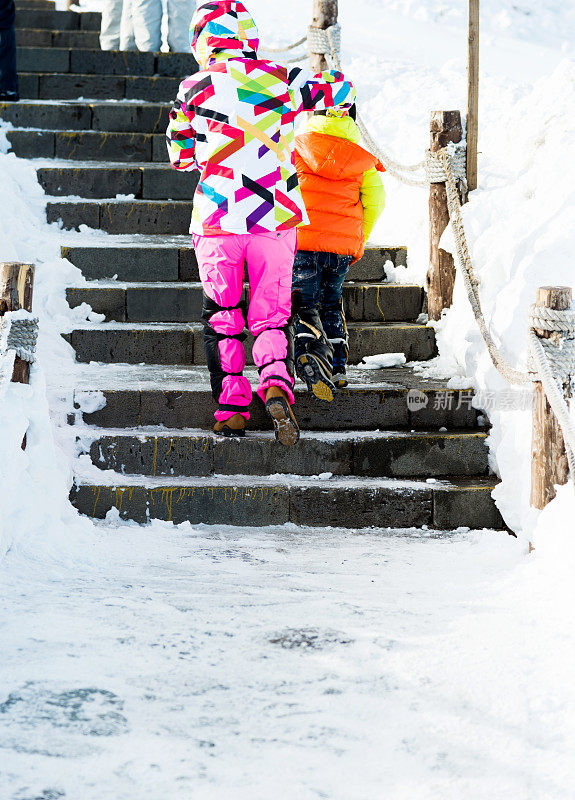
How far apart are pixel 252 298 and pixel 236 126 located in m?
0.72

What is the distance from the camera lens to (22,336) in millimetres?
3562

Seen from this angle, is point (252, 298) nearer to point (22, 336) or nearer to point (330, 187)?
point (330, 187)

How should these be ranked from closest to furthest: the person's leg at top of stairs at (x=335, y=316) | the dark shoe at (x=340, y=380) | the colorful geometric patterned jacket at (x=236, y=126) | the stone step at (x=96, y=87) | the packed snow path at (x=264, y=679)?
the packed snow path at (x=264, y=679)
the colorful geometric patterned jacket at (x=236, y=126)
the dark shoe at (x=340, y=380)
the person's leg at top of stairs at (x=335, y=316)
the stone step at (x=96, y=87)

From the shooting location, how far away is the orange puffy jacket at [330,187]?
4270mm

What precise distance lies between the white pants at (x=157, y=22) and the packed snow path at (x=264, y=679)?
6.11m

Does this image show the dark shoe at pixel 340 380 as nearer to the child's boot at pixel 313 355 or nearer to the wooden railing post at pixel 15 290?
the child's boot at pixel 313 355

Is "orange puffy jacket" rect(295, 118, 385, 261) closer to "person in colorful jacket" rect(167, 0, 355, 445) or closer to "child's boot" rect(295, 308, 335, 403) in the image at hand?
"person in colorful jacket" rect(167, 0, 355, 445)

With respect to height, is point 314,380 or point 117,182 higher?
point 117,182

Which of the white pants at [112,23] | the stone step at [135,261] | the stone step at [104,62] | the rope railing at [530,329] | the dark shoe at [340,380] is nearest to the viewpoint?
the rope railing at [530,329]

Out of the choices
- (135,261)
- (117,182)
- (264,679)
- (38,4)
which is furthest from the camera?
(38,4)

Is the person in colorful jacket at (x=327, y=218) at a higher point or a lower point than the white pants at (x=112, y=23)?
lower

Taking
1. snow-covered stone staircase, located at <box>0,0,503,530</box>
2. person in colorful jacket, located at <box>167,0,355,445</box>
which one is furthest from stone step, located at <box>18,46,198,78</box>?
person in colorful jacket, located at <box>167,0,355,445</box>

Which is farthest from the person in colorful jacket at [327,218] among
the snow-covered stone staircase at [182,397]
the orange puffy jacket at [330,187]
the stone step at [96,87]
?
the stone step at [96,87]

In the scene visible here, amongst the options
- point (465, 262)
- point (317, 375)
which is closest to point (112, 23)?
point (465, 262)
